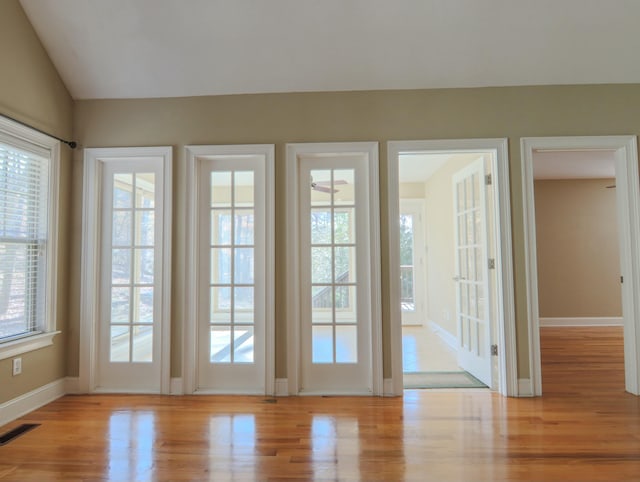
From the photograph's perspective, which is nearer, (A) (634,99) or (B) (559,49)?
(B) (559,49)

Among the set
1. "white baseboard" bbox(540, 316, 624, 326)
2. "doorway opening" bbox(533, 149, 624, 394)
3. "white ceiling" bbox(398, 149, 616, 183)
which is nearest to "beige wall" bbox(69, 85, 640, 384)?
"white ceiling" bbox(398, 149, 616, 183)

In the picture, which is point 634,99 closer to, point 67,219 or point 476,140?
point 476,140

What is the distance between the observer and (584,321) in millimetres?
6094

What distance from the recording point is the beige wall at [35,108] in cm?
255

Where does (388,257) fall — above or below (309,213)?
below

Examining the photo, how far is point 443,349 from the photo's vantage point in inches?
180

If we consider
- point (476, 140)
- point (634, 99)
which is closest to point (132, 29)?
point (476, 140)

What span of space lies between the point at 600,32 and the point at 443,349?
3522 mm

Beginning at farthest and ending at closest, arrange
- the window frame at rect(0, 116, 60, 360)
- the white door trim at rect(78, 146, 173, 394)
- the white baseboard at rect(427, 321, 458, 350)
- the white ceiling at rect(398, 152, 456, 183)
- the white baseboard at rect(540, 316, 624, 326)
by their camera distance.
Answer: the white baseboard at rect(540, 316, 624, 326), the white ceiling at rect(398, 152, 456, 183), the white baseboard at rect(427, 321, 458, 350), the white door trim at rect(78, 146, 173, 394), the window frame at rect(0, 116, 60, 360)

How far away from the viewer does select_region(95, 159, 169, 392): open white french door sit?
3102 mm

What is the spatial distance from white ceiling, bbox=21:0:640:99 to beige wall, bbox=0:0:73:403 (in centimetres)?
12

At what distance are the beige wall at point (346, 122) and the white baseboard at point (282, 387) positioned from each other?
2.3 inches

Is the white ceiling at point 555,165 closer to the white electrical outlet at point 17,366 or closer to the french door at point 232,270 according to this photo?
the french door at point 232,270

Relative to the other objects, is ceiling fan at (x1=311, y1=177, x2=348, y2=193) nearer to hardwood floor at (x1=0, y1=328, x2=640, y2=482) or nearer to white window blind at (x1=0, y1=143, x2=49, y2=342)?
hardwood floor at (x1=0, y1=328, x2=640, y2=482)
